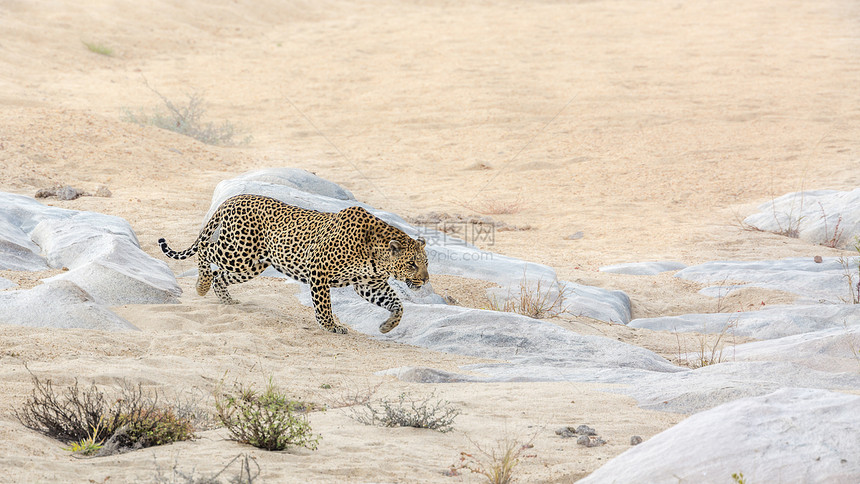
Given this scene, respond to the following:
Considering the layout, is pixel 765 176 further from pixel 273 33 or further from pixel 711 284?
pixel 273 33

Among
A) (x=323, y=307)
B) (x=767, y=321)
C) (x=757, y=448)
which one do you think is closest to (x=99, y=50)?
(x=323, y=307)

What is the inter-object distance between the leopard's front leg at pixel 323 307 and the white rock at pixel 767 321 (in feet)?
10.1

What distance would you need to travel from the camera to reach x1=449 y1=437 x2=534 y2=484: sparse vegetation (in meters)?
3.64

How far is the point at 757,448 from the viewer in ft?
11.1

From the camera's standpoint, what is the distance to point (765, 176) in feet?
48.4

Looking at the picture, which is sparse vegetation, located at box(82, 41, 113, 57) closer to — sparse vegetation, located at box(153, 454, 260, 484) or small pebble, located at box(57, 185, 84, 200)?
small pebble, located at box(57, 185, 84, 200)

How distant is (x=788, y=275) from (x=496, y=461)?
680 cm

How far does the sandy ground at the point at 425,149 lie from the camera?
4.85m

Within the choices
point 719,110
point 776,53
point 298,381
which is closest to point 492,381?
point 298,381

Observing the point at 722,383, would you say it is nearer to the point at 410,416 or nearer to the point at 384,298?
the point at 410,416

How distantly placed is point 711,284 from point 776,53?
58.9 ft

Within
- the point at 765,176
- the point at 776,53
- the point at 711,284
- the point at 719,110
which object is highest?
the point at 776,53

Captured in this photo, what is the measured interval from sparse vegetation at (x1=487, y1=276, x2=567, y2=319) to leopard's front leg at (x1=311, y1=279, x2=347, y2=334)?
184cm
